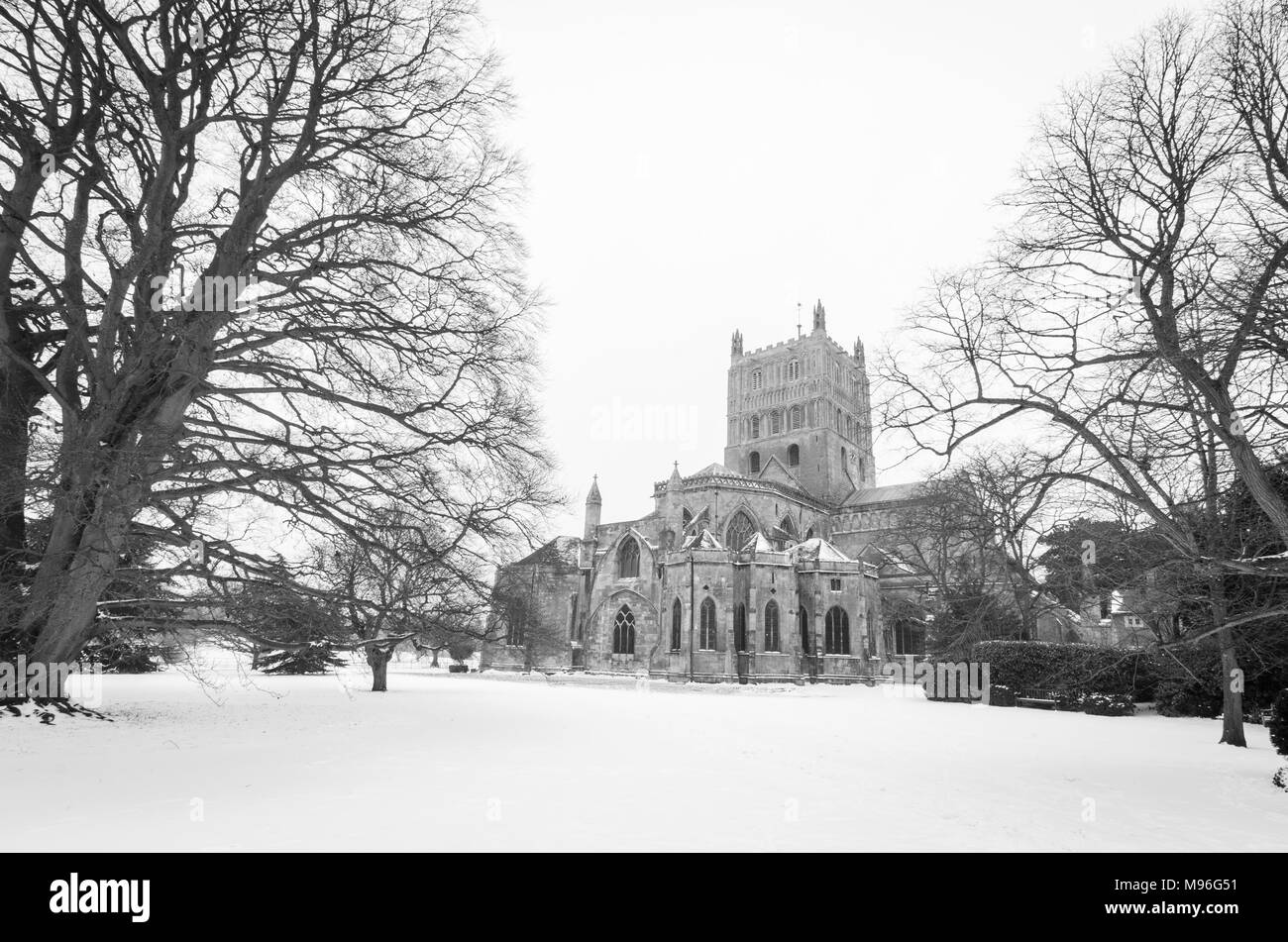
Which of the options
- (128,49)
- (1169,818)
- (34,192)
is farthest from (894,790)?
(34,192)

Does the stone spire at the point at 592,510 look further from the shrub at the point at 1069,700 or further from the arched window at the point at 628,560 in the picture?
the shrub at the point at 1069,700

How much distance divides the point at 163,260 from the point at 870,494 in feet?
185

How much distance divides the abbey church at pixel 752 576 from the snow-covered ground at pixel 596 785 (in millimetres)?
10584

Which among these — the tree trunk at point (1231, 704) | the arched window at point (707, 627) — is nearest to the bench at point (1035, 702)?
the tree trunk at point (1231, 704)

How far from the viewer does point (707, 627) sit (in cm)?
3859

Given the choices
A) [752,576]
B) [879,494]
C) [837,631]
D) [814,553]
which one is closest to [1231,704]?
[752,576]

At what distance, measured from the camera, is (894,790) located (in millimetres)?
8250

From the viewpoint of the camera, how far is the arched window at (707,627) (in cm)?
3822

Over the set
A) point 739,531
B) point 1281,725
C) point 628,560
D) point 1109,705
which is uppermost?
point 739,531

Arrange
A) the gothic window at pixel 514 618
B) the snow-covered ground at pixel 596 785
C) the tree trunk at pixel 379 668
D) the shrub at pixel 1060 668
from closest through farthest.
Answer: the snow-covered ground at pixel 596 785, the gothic window at pixel 514 618, the shrub at pixel 1060 668, the tree trunk at pixel 379 668

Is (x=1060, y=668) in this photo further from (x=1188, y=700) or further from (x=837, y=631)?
(x=837, y=631)

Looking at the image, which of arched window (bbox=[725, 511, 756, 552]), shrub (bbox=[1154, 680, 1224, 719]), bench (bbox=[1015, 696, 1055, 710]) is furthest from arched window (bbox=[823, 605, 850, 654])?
shrub (bbox=[1154, 680, 1224, 719])

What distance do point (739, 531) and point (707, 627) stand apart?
35.0 ft

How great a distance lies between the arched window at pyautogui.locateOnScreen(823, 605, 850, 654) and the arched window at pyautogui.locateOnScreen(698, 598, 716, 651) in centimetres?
657
